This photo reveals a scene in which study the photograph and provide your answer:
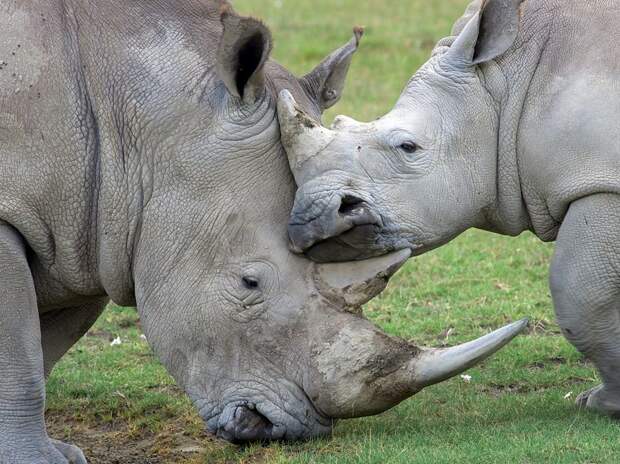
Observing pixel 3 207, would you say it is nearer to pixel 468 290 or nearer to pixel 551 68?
pixel 551 68

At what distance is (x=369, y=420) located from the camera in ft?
24.2

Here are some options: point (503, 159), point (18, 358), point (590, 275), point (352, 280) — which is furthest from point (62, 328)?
point (590, 275)

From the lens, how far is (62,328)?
769 centimetres

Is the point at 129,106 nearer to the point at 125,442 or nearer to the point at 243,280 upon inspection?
the point at 243,280

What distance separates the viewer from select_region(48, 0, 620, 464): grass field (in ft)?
21.6

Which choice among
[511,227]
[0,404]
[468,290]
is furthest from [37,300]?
[468,290]

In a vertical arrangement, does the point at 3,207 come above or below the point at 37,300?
above

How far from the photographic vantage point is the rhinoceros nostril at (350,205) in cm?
664

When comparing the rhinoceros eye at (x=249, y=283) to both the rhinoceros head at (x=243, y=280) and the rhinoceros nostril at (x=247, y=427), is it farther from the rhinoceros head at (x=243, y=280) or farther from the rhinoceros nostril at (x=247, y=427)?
the rhinoceros nostril at (x=247, y=427)

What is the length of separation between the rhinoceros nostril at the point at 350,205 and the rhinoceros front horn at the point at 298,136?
19 centimetres

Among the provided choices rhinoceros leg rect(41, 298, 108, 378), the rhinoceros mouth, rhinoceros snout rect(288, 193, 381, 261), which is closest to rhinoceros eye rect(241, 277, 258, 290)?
rhinoceros snout rect(288, 193, 381, 261)

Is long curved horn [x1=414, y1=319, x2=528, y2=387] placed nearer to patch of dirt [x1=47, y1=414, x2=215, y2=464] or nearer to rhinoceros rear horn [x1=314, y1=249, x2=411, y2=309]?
rhinoceros rear horn [x1=314, y1=249, x2=411, y2=309]

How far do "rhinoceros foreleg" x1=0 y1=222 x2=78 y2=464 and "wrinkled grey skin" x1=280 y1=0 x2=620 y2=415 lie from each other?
49.8 inches

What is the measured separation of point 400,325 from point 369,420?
1.98 metres
